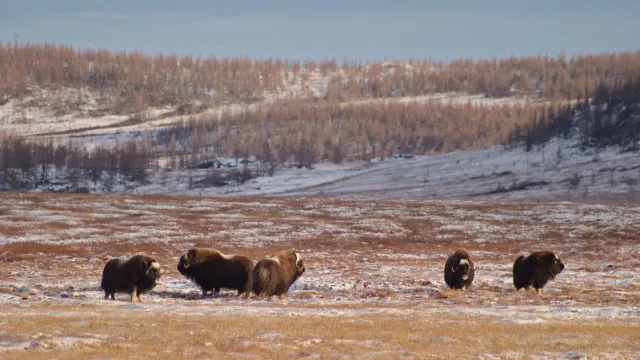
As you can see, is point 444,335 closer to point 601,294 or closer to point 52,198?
point 601,294

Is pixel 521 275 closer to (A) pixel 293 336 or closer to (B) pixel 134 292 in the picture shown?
(B) pixel 134 292

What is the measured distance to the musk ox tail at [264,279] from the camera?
28.2m

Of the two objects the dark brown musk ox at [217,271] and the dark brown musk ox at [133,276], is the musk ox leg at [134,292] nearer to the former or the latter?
the dark brown musk ox at [133,276]

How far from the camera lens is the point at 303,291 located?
30.7m

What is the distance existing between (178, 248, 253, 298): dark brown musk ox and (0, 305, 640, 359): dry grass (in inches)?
250

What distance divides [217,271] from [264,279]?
1.74 m

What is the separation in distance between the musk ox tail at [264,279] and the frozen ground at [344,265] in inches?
26.2

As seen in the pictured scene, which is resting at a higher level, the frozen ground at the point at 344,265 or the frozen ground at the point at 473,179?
the frozen ground at the point at 344,265

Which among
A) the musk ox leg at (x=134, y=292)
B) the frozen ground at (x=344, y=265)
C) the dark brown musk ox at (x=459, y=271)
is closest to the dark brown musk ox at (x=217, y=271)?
the frozen ground at (x=344, y=265)

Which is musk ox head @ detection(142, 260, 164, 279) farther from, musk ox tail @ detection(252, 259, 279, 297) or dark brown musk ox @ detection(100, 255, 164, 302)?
musk ox tail @ detection(252, 259, 279, 297)

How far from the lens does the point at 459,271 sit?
31141 mm

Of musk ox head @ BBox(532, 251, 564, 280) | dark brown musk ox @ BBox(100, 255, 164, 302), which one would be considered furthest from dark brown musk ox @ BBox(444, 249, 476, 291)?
dark brown musk ox @ BBox(100, 255, 164, 302)

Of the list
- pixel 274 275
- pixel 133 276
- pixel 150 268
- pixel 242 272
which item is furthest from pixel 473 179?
pixel 133 276

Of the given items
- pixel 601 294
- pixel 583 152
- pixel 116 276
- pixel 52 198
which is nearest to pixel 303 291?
pixel 116 276
